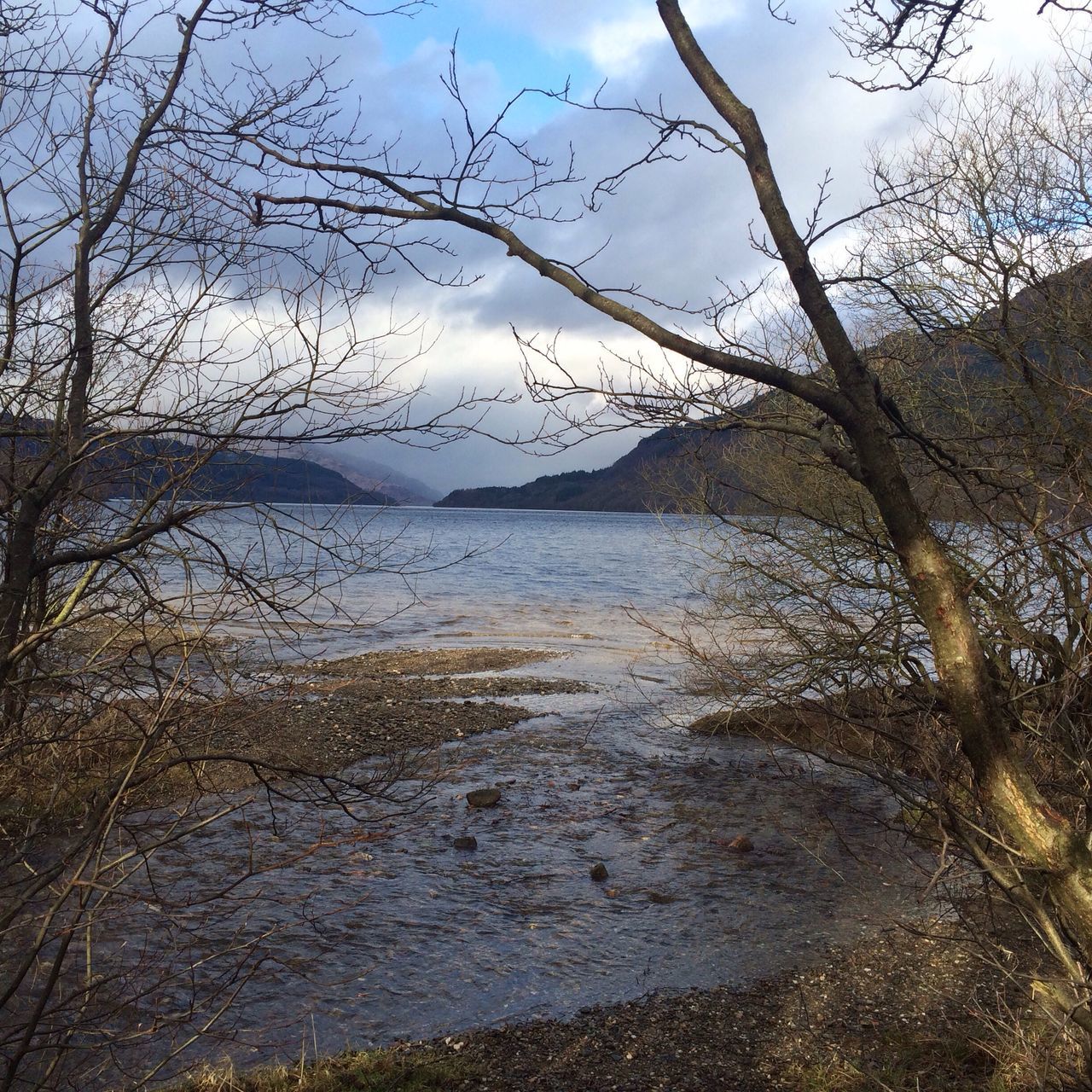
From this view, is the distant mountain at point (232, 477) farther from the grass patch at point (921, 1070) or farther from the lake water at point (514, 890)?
the grass patch at point (921, 1070)

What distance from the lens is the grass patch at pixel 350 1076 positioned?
5562 mm

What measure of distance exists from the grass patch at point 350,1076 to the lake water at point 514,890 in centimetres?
30

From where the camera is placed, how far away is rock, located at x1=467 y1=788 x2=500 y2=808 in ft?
41.0

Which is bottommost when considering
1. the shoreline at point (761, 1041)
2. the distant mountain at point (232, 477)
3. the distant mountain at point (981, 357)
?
the shoreline at point (761, 1041)

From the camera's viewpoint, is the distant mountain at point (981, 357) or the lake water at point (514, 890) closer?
the lake water at point (514, 890)

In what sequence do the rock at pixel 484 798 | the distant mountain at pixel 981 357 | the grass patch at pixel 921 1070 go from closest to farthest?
the grass patch at pixel 921 1070
the distant mountain at pixel 981 357
the rock at pixel 484 798

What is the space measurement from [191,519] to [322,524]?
673 millimetres

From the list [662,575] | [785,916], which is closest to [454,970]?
[785,916]

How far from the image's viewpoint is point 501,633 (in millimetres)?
32719

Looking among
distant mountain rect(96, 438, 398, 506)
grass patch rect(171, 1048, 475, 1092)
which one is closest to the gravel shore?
grass patch rect(171, 1048, 475, 1092)

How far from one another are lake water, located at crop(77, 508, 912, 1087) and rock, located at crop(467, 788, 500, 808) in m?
0.19

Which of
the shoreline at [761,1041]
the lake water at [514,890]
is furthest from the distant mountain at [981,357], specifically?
the shoreline at [761,1041]

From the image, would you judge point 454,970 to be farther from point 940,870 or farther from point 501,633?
point 501,633

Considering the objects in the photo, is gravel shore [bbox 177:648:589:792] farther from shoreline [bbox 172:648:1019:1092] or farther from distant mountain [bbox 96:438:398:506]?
distant mountain [bbox 96:438:398:506]
